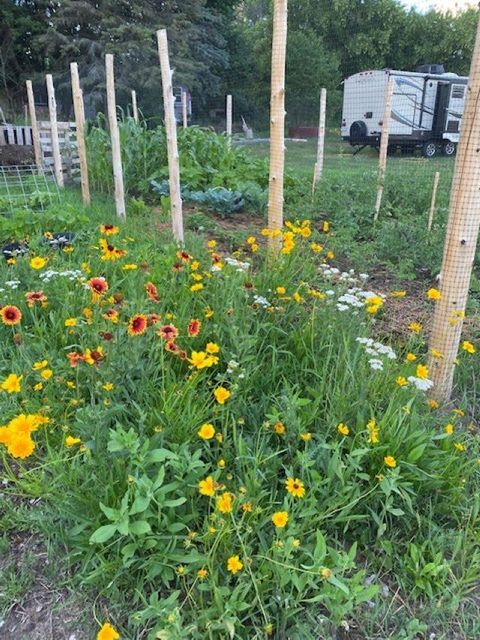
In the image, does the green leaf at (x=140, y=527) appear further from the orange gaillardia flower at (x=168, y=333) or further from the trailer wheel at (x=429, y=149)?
the trailer wheel at (x=429, y=149)

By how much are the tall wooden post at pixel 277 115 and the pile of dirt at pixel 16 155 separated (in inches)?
303

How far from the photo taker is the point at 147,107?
63.5 ft

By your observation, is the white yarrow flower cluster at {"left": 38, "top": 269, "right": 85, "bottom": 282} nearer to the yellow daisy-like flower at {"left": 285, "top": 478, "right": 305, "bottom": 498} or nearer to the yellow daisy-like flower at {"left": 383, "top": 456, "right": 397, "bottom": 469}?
the yellow daisy-like flower at {"left": 285, "top": 478, "right": 305, "bottom": 498}

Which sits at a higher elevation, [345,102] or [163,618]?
[345,102]

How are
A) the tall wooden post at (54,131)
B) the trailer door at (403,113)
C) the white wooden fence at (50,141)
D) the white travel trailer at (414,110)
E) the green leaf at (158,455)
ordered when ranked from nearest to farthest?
the green leaf at (158,455)
the tall wooden post at (54,131)
the white wooden fence at (50,141)
the trailer door at (403,113)
the white travel trailer at (414,110)

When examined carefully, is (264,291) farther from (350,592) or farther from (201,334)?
(350,592)

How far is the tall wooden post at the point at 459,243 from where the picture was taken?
2285 mm

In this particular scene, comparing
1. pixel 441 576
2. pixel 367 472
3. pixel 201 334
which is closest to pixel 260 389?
pixel 201 334

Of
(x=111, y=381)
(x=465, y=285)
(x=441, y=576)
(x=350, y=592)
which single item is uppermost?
(x=465, y=285)

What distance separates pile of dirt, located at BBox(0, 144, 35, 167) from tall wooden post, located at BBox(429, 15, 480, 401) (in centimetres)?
932

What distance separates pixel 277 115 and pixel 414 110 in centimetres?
1641

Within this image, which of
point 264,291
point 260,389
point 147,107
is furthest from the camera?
point 147,107

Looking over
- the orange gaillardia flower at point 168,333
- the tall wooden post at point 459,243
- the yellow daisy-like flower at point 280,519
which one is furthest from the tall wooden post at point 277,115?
the yellow daisy-like flower at point 280,519

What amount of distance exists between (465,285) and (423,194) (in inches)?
171
